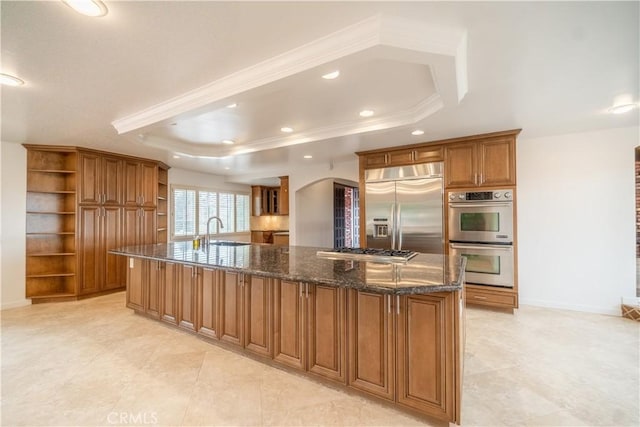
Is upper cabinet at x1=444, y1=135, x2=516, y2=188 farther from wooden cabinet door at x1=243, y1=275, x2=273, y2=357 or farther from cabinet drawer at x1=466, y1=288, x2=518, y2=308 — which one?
wooden cabinet door at x1=243, y1=275, x2=273, y2=357

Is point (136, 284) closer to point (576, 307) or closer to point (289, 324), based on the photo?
point (289, 324)

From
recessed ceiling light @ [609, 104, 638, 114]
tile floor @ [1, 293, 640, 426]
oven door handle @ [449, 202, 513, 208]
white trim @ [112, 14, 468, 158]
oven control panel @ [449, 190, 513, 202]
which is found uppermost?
recessed ceiling light @ [609, 104, 638, 114]

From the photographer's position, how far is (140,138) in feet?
12.8

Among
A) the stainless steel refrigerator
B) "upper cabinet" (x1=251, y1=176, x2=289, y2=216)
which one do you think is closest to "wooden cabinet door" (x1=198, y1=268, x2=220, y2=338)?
the stainless steel refrigerator

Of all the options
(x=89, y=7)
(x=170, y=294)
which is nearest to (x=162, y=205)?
(x=170, y=294)

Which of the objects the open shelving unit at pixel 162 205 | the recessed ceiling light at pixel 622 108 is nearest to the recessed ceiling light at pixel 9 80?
the open shelving unit at pixel 162 205

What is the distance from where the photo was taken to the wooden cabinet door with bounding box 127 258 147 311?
12.0 feet

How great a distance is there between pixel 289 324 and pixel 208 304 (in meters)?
1.04

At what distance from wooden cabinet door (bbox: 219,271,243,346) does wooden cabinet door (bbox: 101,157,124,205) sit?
3.42 metres

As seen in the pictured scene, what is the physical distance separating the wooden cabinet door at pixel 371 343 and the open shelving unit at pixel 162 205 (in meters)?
4.97

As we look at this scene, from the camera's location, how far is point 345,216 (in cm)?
931

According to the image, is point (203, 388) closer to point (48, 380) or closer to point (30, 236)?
point (48, 380)

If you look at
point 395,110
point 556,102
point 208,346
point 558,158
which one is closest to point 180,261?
point 208,346

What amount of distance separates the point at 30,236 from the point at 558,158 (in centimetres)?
776
